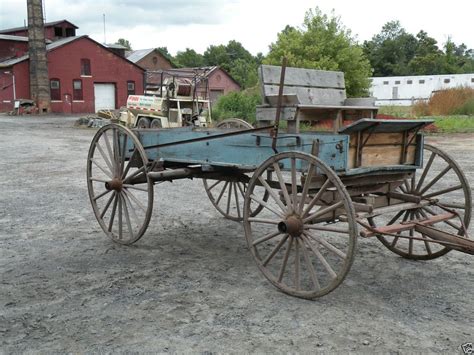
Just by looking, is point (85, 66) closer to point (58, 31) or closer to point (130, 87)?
point (130, 87)

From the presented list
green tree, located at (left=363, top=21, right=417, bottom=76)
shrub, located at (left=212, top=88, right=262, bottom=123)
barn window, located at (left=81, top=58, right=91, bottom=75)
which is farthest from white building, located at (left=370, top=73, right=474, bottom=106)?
shrub, located at (left=212, top=88, right=262, bottom=123)

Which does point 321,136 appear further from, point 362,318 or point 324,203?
point 362,318

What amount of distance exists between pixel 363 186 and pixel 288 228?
0.98 meters

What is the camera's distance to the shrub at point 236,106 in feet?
77.1

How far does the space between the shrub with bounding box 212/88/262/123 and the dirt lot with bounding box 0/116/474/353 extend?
16771mm

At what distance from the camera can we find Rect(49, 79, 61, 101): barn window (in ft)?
129

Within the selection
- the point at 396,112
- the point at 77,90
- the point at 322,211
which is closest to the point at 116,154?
the point at 322,211

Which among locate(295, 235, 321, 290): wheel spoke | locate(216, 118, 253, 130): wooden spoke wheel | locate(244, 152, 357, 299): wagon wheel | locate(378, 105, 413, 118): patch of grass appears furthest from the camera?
locate(378, 105, 413, 118): patch of grass

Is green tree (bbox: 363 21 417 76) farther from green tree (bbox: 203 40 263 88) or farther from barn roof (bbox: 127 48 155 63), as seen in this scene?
barn roof (bbox: 127 48 155 63)

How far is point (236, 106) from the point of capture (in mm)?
24203

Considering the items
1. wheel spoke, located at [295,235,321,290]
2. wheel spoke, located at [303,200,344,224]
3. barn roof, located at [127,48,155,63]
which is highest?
barn roof, located at [127,48,155,63]

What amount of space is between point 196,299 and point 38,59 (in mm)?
36346

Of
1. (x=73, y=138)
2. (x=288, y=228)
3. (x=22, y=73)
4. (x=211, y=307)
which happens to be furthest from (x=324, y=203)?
(x=22, y=73)

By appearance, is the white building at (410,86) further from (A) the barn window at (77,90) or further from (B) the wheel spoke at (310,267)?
(B) the wheel spoke at (310,267)
